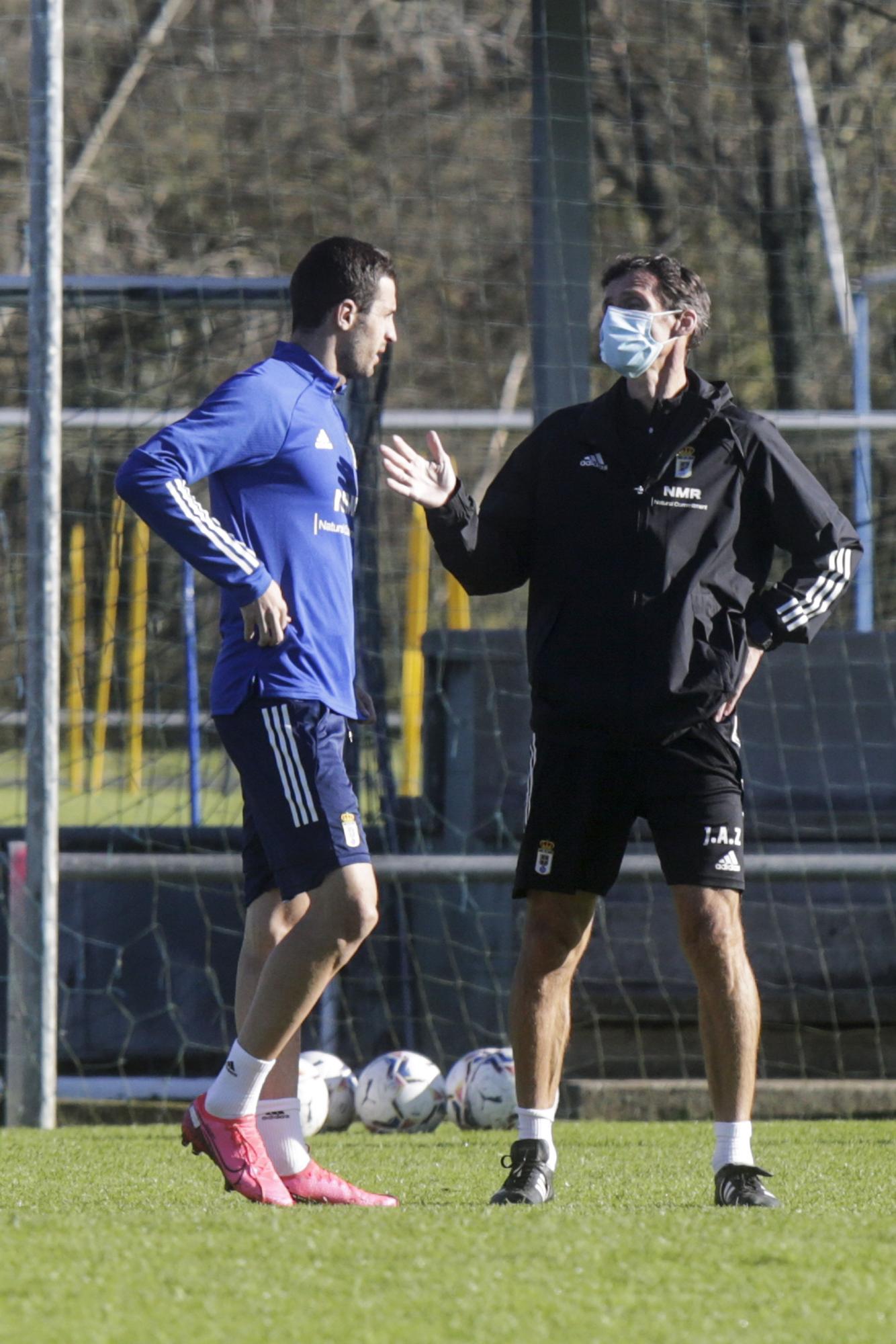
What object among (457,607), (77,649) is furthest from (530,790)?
(77,649)

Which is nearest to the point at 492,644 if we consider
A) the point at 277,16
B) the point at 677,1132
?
the point at 677,1132

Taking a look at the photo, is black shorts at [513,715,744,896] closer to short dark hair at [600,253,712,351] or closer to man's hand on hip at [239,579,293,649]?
man's hand on hip at [239,579,293,649]

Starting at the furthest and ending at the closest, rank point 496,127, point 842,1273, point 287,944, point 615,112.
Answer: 1. point 496,127
2. point 615,112
3. point 287,944
4. point 842,1273

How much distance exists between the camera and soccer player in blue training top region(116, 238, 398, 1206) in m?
4.14

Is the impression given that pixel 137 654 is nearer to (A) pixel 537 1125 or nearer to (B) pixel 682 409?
(B) pixel 682 409

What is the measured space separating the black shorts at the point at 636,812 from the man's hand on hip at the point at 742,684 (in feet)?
0.09

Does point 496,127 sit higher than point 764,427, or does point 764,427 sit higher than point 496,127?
point 496,127

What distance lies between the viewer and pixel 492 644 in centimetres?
746

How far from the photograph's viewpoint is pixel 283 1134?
4359mm

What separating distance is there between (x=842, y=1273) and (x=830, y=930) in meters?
4.03

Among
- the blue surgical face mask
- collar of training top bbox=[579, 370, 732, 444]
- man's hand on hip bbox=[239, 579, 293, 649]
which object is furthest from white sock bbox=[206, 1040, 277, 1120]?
the blue surgical face mask

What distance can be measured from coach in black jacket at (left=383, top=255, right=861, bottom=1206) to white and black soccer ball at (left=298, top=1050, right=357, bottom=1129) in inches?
73.6

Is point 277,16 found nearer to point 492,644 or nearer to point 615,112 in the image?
point 615,112

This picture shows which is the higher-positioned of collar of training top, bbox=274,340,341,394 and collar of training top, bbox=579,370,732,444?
collar of training top, bbox=274,340,341,394
